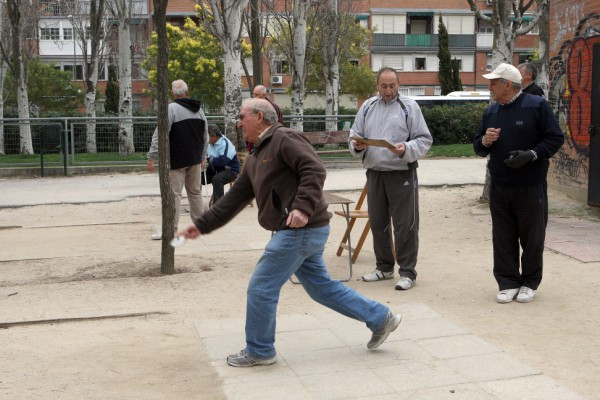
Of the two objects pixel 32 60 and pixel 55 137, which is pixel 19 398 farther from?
pixel 32 60

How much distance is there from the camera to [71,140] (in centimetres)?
1984

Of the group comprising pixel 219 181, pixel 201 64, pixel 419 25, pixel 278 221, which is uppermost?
pixel 419 25

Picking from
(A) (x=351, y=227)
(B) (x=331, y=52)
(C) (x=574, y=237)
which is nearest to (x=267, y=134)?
(A) (x=351, y=227)

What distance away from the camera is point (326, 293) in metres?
5.32

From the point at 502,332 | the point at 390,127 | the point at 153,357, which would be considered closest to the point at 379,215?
the point at 390,127

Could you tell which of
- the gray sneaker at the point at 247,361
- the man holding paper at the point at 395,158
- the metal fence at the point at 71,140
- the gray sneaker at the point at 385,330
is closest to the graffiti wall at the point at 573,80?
the man holding paper at the point at 395,158

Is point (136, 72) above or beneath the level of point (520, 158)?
above

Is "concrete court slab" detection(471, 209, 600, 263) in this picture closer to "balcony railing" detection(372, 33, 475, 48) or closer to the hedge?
the hedge

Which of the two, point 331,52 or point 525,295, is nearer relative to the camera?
point 525,295

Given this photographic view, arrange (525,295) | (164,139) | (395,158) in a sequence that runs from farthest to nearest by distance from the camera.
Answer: (164,139) < (395,158) < (525,295)

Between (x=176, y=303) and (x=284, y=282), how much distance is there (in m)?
2.12

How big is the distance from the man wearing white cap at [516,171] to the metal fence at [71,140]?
560 inches

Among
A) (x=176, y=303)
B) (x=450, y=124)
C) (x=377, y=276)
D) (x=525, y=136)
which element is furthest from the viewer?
(x=450, y=124)

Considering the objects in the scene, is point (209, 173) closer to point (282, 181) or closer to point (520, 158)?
point (520, 158)
